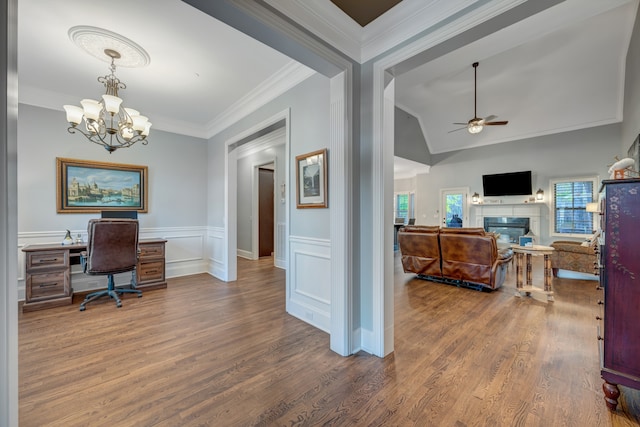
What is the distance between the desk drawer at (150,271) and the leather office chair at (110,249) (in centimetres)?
43

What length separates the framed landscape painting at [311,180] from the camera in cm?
259

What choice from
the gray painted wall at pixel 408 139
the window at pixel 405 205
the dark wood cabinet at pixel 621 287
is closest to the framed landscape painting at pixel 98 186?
the dark wood cabinet at pixel 621 287

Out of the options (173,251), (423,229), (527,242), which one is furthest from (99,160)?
(527,242)

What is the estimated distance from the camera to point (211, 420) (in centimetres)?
146

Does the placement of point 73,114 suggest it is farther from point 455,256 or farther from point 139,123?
point 455,256

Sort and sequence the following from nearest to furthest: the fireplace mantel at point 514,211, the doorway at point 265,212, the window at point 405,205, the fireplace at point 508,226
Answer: the doorway at point 265,212 < the fireplace mantel at point 514,211 < the fireplace at point 508,226 < the window at point 405,205

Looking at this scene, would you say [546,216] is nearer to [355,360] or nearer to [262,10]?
[355,360]

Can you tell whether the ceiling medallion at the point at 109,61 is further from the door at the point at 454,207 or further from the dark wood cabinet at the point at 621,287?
the door at the point at 454,207

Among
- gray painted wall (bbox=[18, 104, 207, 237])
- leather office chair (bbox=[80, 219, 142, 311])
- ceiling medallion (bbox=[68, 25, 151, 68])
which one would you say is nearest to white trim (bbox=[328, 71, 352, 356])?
ceiling medallion (bbox=[68, 25, 151, 68])

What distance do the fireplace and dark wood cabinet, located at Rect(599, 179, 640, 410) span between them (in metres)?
7.02

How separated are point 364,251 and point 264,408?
128 centimetres

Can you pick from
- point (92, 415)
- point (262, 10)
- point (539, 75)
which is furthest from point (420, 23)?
point (539, 75)

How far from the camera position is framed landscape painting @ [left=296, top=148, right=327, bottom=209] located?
8.50 ft

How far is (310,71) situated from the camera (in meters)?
2.70
